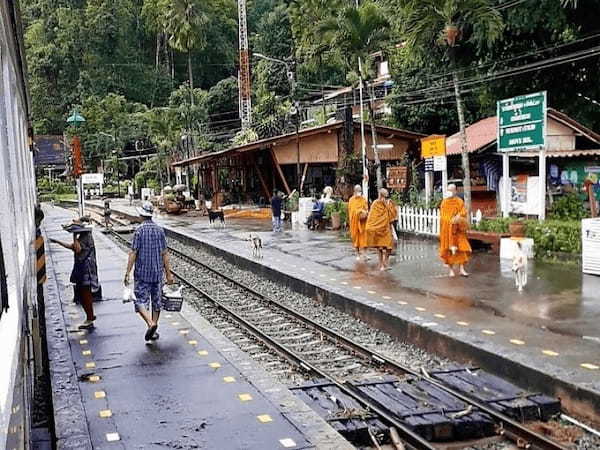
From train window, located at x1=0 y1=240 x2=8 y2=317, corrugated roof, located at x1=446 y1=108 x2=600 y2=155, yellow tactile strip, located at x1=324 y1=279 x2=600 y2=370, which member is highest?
corrugated roof, located at x1=446 y1=108 x2=600 y2=155

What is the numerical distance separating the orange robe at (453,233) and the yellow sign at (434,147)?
19.6 ft

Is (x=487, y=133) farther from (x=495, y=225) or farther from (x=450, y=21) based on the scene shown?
(x=495, y=225)

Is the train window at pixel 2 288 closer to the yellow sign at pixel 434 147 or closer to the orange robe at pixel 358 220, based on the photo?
the orange robe at pixel 358 220

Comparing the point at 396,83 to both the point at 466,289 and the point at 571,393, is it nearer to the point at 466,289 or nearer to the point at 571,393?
the point at 466,289

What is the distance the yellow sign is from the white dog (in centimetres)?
739

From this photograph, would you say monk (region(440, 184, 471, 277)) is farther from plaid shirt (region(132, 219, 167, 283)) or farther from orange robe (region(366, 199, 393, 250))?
plaid shirt (region(132, 219, 167, 283))

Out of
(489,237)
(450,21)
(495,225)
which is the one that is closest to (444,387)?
(489,237)

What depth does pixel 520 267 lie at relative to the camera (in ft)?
37.3

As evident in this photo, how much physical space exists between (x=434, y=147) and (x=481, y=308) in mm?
9259

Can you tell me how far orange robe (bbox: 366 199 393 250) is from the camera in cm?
1401

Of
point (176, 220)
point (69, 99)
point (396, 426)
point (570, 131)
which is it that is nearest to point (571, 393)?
point (396, 426)

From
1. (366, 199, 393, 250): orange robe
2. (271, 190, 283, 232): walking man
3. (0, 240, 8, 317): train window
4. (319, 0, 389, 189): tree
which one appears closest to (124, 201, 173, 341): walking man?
(0, 240, 8, 317): train window

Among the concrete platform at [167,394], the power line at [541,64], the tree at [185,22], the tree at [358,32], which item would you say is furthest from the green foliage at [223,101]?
the concrete platform at [167,394]

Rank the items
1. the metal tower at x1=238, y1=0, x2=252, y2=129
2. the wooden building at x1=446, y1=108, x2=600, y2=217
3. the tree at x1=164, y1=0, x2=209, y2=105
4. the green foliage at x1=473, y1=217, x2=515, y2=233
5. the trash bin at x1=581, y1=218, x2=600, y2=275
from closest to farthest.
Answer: the trash bin at x1=581, y1=218, x2=600, y2=275 → the green foliage at x1=473, y1=217, x2=515, y2=233 → the wooden building at x1=446, y1=108, x2=600, y2=217 → the metal tower at x1=238, y1=0, x2=252, y2=129 → the tree at x1=164, y1=0, x2=209, y2=105
